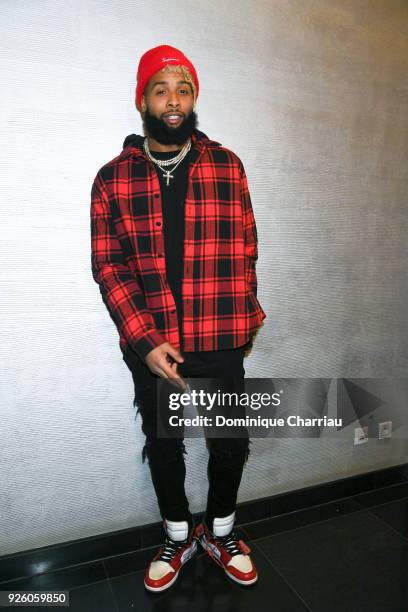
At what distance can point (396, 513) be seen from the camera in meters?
1.76

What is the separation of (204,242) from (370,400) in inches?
45.7

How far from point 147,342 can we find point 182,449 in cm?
46

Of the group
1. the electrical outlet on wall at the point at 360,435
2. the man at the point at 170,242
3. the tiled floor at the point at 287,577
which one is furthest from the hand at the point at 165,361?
the electrical outlet on wall at the point at 360,435

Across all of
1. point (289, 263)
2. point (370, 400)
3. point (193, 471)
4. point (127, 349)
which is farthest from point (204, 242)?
point (370, 400)

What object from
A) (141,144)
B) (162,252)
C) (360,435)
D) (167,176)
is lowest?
(360,435)

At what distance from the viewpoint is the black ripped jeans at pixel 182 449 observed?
1.32 m

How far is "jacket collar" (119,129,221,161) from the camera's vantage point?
1283 mm

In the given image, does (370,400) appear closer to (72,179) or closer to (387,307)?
(387,307)

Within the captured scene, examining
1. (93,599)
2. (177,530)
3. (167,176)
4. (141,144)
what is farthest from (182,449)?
(141,144)

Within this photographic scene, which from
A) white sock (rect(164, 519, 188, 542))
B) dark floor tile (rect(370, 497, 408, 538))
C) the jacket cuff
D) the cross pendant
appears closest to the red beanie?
the cross pendant

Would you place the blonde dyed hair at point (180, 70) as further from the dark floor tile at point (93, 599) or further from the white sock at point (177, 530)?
the dark floor tile at point (93, 599)

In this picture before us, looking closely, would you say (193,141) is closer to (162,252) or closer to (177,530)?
(162,252)

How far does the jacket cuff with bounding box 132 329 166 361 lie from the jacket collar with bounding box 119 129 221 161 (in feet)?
1.69

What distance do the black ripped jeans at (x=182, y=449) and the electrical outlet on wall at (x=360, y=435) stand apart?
718mm
